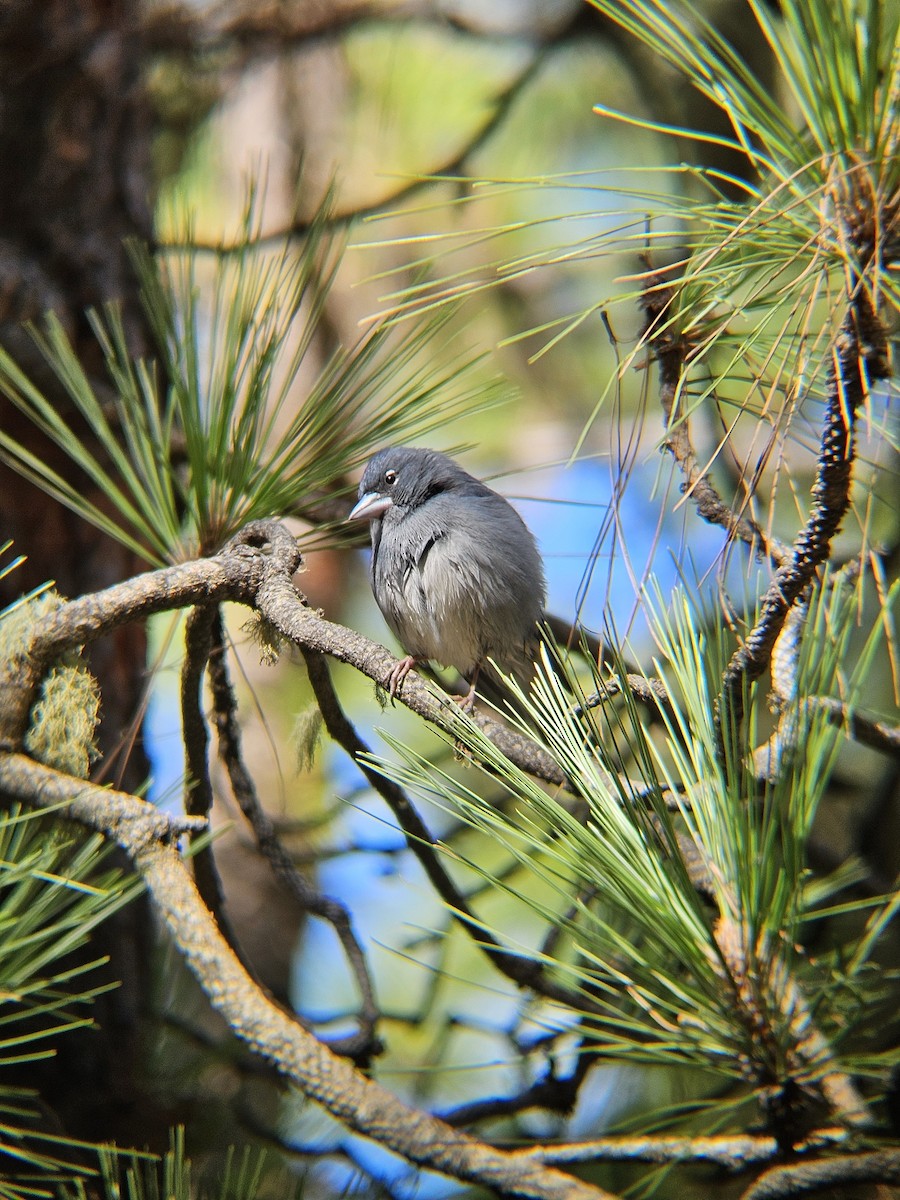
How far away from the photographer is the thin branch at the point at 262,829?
2.16 metres

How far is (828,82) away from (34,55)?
2709 mm

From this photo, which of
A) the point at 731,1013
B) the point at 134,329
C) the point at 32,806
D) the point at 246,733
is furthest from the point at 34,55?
the point at 731,1013

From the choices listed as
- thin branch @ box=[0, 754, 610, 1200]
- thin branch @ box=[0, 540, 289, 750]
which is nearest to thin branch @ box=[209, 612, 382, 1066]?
thin branch @ box=[0, 540, 289, 750]

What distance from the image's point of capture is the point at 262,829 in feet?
7.23

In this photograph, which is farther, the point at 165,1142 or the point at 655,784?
the point at 165,1142

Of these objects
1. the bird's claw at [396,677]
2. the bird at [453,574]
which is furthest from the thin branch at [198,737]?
the bird at [453,574]

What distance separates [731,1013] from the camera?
1.21 metres

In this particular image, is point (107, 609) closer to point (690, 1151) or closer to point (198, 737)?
point (198, 737)

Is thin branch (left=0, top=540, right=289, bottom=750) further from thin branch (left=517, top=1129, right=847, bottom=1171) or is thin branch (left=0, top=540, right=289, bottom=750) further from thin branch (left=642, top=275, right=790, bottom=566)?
thin branch (left=517, top=1129, right=847, bottom=1171)

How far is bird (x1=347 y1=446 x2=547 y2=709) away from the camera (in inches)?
116

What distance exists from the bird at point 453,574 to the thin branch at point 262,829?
29.2 inches

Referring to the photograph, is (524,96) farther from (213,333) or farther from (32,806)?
(32,806)

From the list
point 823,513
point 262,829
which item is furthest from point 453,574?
point 823,513

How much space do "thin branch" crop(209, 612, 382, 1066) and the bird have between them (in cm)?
74
